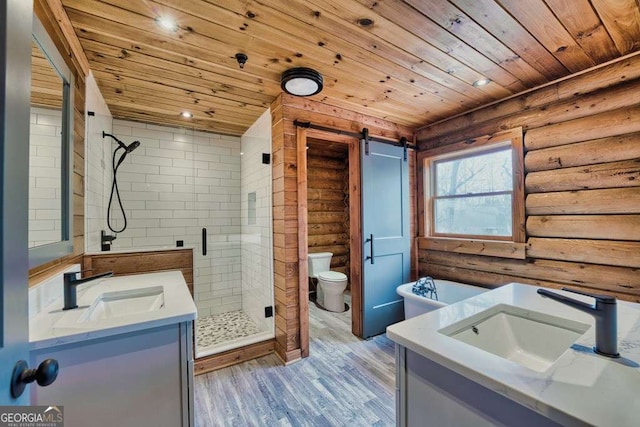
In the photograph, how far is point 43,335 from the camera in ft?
3.43

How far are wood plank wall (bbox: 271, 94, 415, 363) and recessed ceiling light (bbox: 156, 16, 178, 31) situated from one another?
1004mm

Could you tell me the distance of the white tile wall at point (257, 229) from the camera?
2.70 meters

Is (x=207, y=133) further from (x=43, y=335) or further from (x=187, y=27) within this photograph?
(x=43, y=335)

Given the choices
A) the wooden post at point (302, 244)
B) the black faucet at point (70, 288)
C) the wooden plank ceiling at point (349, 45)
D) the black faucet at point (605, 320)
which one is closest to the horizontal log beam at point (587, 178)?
the wooden plank ceiling at point (349, 45)

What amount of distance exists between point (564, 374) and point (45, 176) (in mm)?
2189

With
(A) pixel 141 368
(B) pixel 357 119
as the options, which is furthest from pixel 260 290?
(B) pixel 357 119

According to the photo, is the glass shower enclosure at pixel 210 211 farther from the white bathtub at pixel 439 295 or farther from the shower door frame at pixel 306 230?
the white bathtub at pixel 439 295

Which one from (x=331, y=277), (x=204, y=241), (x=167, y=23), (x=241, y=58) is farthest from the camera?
(x=331, y=277)

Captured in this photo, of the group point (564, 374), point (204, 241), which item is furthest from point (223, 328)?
point (564, 374)

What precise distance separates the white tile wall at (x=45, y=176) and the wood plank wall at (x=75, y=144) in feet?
0.72

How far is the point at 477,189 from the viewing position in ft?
9.36

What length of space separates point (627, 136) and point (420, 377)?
235 centimetres

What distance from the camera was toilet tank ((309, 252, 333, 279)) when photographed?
158 inches

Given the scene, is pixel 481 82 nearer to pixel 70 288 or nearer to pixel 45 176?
pixel 45 176
